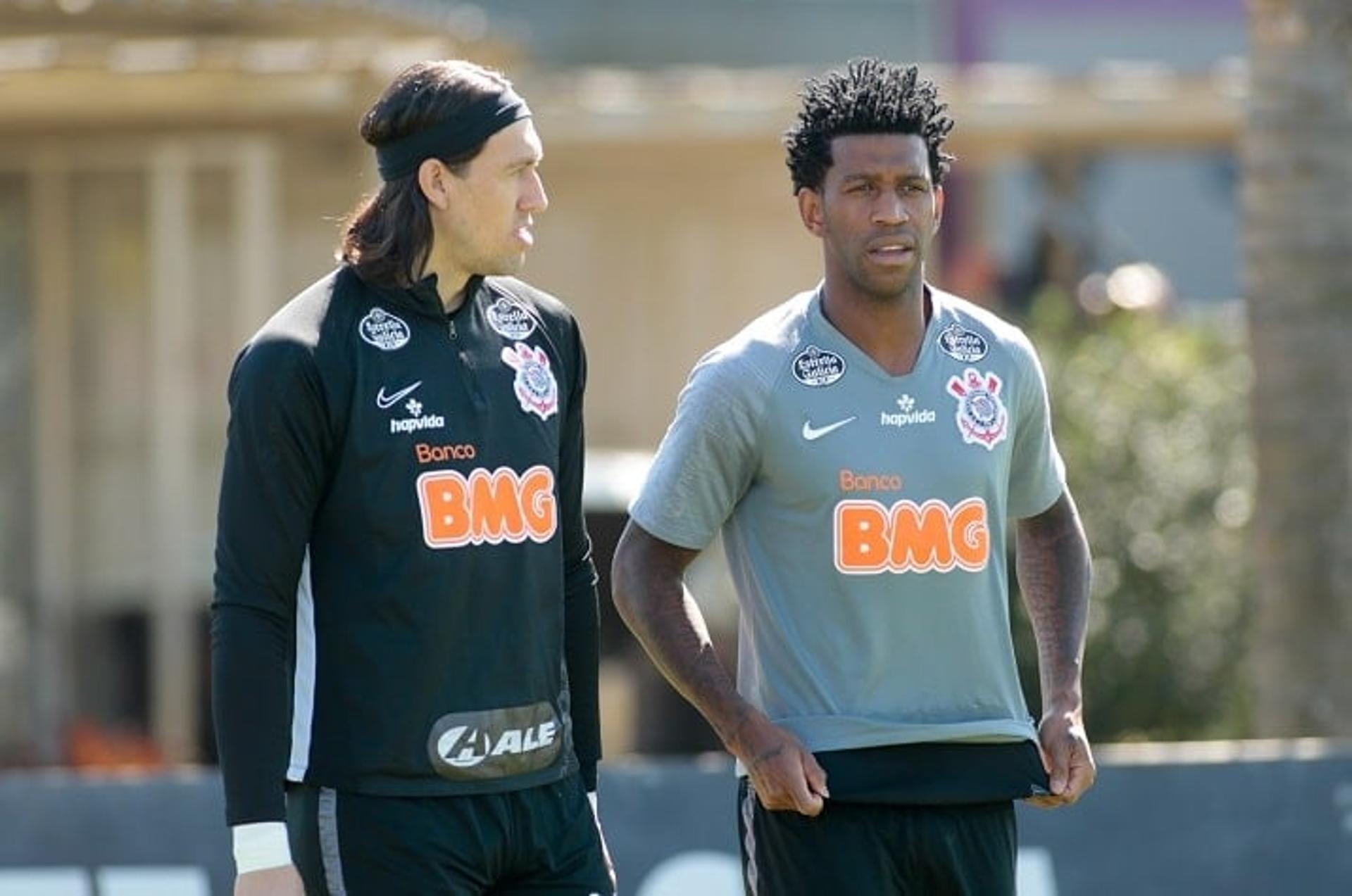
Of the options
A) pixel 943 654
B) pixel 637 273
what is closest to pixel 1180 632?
pixel 637 273

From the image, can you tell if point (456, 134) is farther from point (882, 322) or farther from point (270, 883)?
point (270, 883)

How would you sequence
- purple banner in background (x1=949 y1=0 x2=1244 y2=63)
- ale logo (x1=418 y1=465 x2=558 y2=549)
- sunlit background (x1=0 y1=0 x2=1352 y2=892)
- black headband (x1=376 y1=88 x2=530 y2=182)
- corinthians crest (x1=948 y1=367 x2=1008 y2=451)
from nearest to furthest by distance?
ale logo (x1=418 y1=465 x2=558 y2=549), black headband (x1=376 y1=88 x2=530 y2=182), corinthians crest (x1=948 y1=367 x2=1008 y2=451), sunlit background (x1=0 y1=0 x2=1352 y2=892), purple banner in background (x1=949 y1=0 x2=1244 y2=63)

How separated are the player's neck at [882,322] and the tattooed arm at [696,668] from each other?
19.4 inches

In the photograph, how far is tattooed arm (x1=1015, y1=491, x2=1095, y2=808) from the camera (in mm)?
4973

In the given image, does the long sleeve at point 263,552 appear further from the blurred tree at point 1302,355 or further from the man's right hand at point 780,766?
the blurred tree at point 1302,355

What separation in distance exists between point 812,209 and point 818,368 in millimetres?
299

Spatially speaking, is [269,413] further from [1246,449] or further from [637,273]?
[637,273]

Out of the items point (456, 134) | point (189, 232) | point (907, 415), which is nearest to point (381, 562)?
point (456, 134)

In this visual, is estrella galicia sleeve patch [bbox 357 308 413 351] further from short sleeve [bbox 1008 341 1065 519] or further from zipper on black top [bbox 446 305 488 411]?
Result: short sleeve [bbox 1008 341 1065 519]

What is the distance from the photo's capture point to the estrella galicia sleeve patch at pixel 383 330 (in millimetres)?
4672

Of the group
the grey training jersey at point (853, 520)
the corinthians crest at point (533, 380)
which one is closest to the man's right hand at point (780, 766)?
the grey training jersey at point (853, 520)

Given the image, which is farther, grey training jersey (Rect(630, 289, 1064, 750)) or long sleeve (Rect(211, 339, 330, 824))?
grey training jersey (Rect(630, 289, 1064, 750))

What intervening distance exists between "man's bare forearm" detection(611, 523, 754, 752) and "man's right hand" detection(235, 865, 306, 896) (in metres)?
0.83

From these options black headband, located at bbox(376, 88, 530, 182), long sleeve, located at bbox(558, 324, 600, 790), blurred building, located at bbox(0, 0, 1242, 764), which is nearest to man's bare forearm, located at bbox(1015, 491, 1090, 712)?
long sleeve, located at bbox(558, 324, 600, 790)
